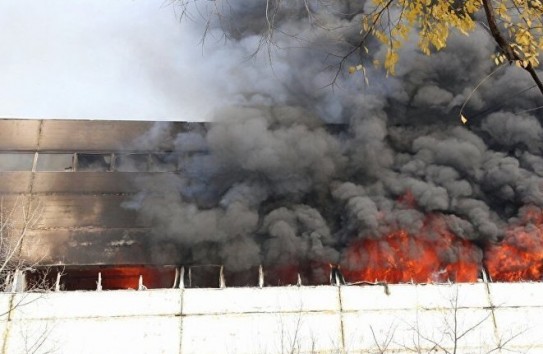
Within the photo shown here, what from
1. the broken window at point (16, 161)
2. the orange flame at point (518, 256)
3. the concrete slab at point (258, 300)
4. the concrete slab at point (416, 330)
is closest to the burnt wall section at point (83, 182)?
the broken window at point (16, 161)

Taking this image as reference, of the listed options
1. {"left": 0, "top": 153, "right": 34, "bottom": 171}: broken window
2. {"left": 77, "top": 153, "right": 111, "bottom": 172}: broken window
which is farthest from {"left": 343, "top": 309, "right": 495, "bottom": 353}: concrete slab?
{"left": 0, "top": 153, "right": 34, "bottom": 171}: broken window

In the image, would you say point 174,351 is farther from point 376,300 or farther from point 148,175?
point 148,175

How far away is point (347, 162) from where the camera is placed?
15734mm

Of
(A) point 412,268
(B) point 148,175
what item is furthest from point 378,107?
(B) point 148,175

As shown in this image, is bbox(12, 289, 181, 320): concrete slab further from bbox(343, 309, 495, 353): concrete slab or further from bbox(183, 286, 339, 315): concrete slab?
bbox(343, 309, 495, 353): concrete slab

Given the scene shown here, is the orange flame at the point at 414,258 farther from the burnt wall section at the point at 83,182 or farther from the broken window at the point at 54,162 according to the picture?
the broken window at the point at 54,162

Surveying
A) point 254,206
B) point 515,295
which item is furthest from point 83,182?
point 515,295

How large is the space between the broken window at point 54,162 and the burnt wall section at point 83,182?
30mm

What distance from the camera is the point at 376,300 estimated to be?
37.7ft

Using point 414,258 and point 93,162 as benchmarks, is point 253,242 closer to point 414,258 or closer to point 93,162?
point 414,258

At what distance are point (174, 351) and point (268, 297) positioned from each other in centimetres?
258

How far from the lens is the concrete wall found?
10680 mm

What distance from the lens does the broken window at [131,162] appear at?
15.0m

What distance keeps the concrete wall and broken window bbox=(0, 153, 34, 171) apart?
17.2 ft
